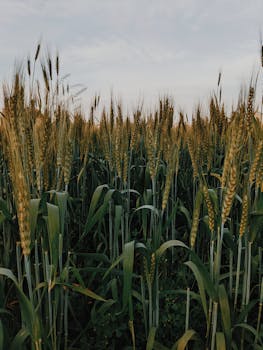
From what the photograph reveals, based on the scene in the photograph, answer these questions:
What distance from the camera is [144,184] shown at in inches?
133

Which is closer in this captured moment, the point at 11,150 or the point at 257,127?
the point at 11,150

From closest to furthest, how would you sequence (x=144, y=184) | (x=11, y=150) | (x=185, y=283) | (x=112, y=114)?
1. (x=11, y=150)
2. (x=185, y=283)
3. (x=112, y=114)
4. (x=144, y=184)

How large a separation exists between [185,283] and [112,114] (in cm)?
140

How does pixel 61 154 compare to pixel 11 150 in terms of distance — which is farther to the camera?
pixel 61 154

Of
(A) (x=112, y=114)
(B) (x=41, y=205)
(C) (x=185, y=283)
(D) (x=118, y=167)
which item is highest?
(A) (x=112, y=114)

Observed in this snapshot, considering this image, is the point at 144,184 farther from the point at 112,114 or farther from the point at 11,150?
the point at 11,150

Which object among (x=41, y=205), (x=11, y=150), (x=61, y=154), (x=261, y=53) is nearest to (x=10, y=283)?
(x=41, y=205)

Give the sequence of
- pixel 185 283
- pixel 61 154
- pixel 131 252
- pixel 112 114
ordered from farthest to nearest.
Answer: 1. pixel 112 114
2. pixel 185 283
3. pixel 61 154
4. pixel 131 252

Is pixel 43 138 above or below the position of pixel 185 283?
above

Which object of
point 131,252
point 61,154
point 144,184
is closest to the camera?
point 131,252

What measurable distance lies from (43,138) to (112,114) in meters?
1.32

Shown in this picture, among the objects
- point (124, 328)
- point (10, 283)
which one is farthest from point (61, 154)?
point (124, 328)

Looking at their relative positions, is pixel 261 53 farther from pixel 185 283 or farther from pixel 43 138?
pixel 185 283

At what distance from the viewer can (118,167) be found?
245 cm
